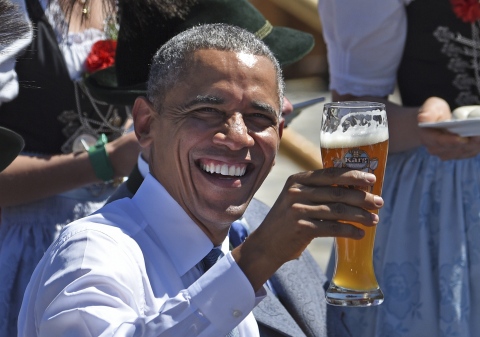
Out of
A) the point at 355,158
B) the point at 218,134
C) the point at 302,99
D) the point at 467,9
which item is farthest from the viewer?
the point at 302,99

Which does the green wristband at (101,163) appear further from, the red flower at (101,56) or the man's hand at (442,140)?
the man's hand at (442,140)

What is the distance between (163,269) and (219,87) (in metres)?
0.39

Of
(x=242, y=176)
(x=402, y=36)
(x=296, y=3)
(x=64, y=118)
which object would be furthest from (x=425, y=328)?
(x=296, y=3)

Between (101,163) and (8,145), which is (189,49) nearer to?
(8,145)

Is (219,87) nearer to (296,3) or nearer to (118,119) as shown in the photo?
(118,119)

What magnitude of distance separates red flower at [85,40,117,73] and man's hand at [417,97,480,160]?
1.01 metres

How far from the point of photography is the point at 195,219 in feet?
6.72

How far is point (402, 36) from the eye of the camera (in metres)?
3.04

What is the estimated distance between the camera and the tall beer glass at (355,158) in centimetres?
177

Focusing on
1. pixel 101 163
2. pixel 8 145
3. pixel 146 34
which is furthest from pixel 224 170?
pixel 101 163

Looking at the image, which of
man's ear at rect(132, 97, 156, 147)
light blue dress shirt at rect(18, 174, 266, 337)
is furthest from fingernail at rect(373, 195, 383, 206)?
man's ear at rect(132, 97, 156, 147)

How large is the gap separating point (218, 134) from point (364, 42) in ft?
4.24

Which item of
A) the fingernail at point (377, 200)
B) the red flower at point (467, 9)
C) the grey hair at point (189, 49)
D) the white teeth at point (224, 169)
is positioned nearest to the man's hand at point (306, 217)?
the fingernail at point (377, 200)

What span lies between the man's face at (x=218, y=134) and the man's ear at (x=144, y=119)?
0.06 meters
